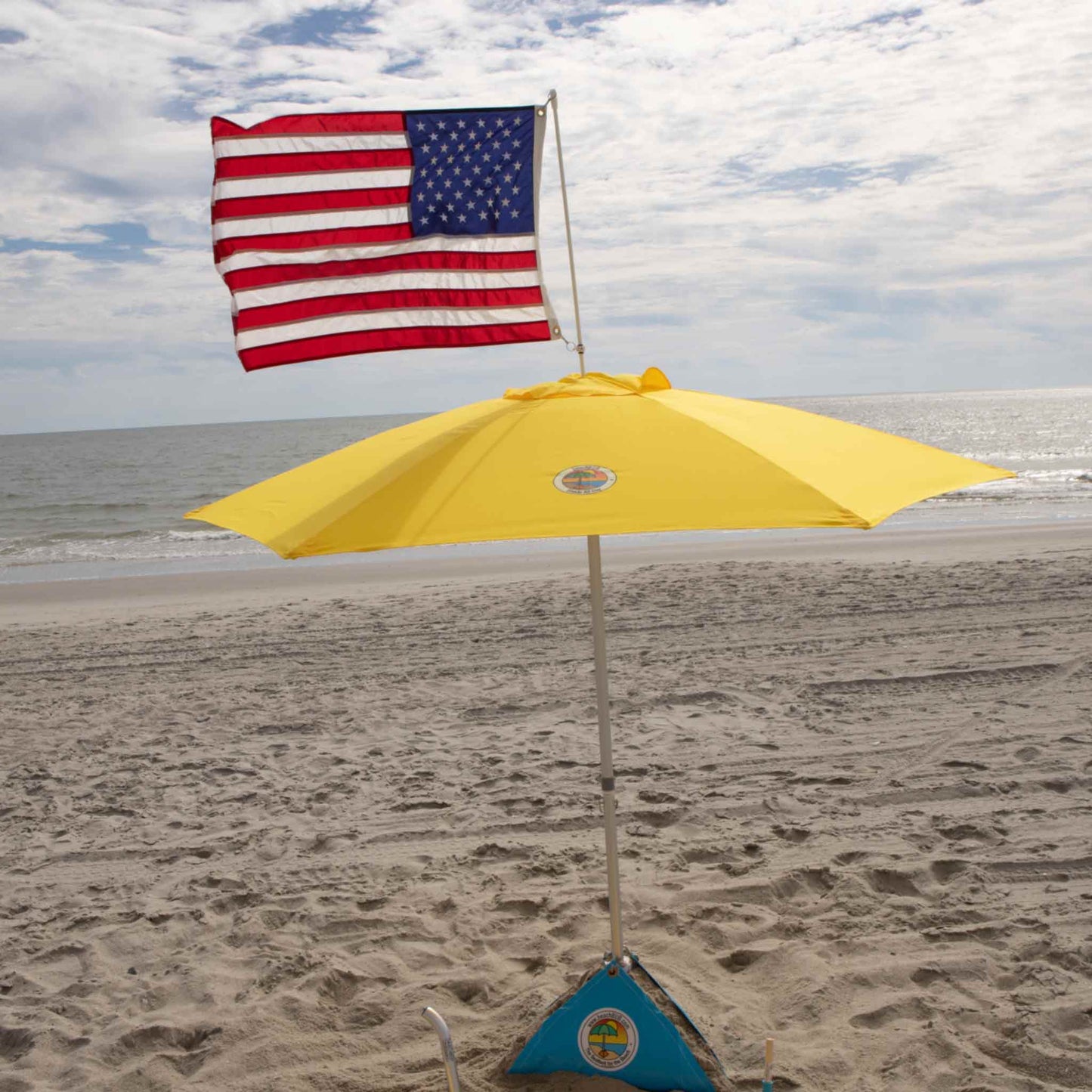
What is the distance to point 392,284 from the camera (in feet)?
12.4

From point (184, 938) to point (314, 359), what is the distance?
93.4 inches

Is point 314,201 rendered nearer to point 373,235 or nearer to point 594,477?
point 373,235

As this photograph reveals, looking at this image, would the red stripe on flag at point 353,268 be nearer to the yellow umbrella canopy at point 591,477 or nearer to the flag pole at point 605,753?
the flag pole at point 605,753

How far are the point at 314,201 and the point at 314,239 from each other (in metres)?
0.14

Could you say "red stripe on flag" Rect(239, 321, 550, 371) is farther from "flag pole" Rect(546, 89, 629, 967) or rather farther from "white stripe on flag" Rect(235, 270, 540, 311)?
"flag pole" Rect(546, 89, 629, 967)

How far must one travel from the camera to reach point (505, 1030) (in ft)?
10.7

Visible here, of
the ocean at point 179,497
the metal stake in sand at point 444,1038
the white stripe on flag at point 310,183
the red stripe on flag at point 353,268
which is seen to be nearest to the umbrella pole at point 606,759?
the metal stake in sand at point 444,1038

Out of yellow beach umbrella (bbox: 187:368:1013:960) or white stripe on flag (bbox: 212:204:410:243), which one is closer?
yellow beach umbrella (bbox: 187:368:1013:960)

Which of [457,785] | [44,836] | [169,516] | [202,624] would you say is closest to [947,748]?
[457,785]

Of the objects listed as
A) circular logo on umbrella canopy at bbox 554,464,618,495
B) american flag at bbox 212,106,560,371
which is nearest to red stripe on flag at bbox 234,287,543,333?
american flag at bbox 212,106,560,371

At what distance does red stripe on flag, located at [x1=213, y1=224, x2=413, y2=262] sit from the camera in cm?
368

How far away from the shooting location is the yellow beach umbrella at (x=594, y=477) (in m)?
2.13

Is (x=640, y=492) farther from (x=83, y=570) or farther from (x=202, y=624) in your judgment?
(x=83, y=570)

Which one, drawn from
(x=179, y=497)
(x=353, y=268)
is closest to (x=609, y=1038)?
(x=353, y=268)
